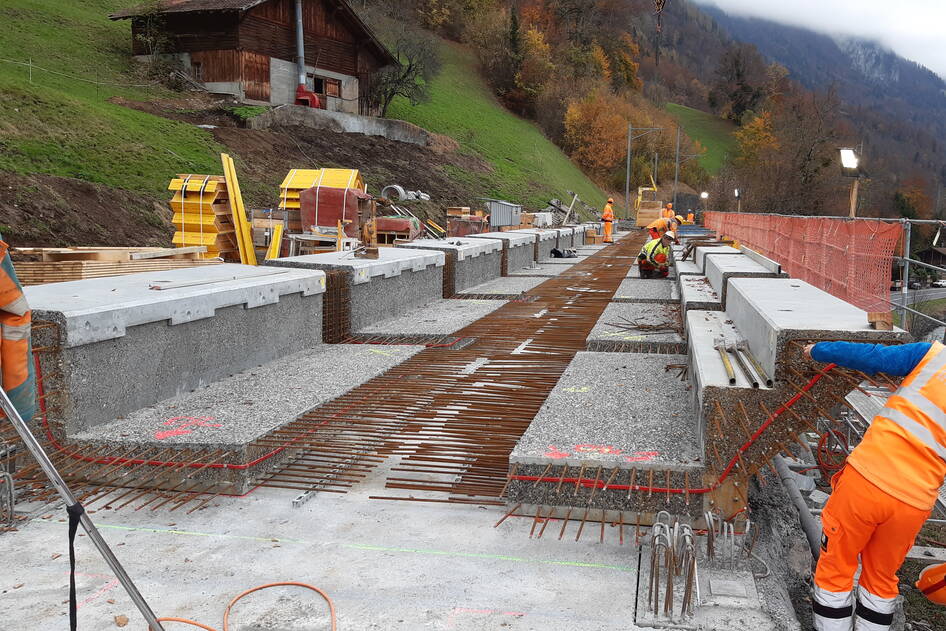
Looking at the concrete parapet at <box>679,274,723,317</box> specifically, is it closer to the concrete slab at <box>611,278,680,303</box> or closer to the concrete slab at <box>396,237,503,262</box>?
the concrete slab at <box>611,278,680,303</box>

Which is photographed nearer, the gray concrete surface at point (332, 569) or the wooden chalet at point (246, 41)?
the gray concrete surface at point (332, 569)

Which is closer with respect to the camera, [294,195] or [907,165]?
[294,195]

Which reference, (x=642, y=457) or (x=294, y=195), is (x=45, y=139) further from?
(x=642, y=457)

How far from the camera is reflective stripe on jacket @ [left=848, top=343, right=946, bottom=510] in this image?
305cm

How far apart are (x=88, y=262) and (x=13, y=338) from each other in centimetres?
612

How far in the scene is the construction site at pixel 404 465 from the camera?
3223 millimetres

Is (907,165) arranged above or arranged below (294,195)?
above

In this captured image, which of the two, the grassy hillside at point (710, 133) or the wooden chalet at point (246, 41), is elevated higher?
the grassy hillside at point (710, 133)

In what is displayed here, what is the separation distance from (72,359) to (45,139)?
58.5 ft

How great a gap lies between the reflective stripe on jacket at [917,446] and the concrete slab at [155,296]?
425cm

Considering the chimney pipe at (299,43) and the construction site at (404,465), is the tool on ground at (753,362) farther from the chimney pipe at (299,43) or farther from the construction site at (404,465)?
the chimney pipe at (299,43)

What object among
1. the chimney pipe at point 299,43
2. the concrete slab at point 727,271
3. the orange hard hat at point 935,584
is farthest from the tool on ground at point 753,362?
the chimney pipe at point 299,43

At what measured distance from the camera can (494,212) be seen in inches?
1024

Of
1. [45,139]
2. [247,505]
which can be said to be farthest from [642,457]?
[45,139]
